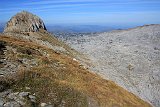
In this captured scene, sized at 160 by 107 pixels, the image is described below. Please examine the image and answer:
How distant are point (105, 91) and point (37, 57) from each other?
33.2 ft

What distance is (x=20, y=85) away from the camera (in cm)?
2278

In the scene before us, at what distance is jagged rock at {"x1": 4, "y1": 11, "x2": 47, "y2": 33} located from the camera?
65000 millimetres

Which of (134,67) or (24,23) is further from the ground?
(24,23)

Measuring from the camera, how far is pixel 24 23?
2697 inches

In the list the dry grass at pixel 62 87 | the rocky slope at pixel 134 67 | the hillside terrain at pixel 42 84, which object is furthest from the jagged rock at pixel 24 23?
the dry grass at pixel 62 87

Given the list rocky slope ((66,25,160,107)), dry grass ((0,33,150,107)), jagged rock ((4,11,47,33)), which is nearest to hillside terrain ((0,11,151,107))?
dry grass ((0,33,150,107))

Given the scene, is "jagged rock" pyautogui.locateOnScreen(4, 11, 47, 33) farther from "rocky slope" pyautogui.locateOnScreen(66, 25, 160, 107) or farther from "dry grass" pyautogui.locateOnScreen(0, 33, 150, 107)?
"dry grass" pyautogui.locateOnScreen(0, 33, 150, 107)

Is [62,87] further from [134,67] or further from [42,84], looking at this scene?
[134,67]

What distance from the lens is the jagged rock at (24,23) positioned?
213ft

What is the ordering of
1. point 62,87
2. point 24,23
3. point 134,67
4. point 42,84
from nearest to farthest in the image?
point 42,84 < point 62,87 < point 134,67 < point 24,23

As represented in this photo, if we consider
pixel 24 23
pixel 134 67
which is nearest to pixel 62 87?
pixel 134 67

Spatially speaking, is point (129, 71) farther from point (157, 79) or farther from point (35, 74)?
point (35, 74)

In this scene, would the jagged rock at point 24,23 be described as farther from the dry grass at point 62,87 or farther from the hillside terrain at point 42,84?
the dry grass at point 62,87

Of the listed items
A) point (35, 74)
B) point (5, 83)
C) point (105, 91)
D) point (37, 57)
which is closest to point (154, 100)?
point (105, 91)
